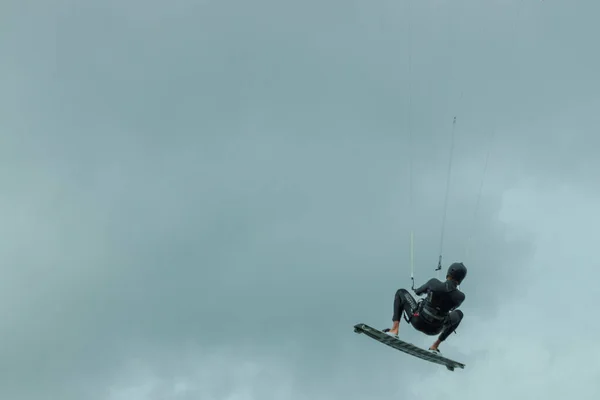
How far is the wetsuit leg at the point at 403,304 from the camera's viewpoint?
34.1 m

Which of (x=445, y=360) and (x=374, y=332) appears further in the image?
(x=445, y=360)

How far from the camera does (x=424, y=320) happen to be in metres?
33.9

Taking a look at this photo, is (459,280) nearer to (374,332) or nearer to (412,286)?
(412,286)

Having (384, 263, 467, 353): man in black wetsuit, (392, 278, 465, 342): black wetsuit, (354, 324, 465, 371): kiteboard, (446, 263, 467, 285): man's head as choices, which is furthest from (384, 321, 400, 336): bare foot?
(446, 263, 467, 285): man's head

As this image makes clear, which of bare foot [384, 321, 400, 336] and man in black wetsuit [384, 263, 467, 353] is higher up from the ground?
man in black wetsuit [384, 263, 467, 353]

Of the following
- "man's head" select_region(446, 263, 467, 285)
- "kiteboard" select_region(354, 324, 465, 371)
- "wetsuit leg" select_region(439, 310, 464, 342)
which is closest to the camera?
"kiteboard" select_region(354, 324, 465, 371)

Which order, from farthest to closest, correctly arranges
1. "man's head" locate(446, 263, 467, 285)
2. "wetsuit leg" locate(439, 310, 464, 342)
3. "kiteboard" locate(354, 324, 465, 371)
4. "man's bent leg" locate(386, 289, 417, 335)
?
"wetsuit leg" locate(439, 310, 464, 342), "man's bent leg" locate(386, 289, 417, 335), "man's head" locate(446, 263, 467, 285), "kiteboard" locate(354, 324, 465, 371)

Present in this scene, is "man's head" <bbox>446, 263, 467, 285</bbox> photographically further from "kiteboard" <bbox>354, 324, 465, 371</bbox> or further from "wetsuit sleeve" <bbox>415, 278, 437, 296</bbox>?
"kiteboard" <bbox>354, 324, 465, 371</bbox>

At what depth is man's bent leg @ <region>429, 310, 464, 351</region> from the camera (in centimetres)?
3466

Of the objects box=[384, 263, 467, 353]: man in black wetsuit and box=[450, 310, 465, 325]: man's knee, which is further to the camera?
box=[450, 310, 465, 325]: man's knee

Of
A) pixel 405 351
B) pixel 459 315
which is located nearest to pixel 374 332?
pixel 405 351

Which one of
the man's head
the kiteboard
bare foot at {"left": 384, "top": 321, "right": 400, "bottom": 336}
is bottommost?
the kiteboard

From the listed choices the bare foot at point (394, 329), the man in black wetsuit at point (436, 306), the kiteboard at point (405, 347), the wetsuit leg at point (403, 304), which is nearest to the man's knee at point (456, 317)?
the man in black wetsuit at point (436, 306)

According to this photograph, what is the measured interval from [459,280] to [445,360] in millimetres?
3923
